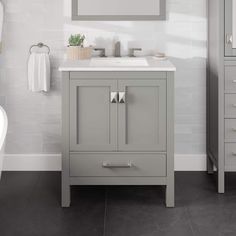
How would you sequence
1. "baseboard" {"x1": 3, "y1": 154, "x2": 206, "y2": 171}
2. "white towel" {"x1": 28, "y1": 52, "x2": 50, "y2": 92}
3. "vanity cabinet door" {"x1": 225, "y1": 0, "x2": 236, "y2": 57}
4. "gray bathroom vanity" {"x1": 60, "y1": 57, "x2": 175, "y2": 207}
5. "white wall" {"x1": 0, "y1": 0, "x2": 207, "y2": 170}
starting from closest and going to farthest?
1. "gray bathroom vanity" {"x1": 60, "y1": 57, "x2": 175, "y2": 207}
2. "vanity cabinet door" {"x1": 225, "y1": 0, "x2": 236, "y2": 57}
3. "white towel" {"x1": 28, "y1": 52, "x2": 50, "y2": 92}
4. "white wall" {"x1": 0, "y1": 0, "x2": 207, "y2": 170}
5. "baseboard" {"x1": 3, "y1": 154, "x2": 206, "y2": 171}

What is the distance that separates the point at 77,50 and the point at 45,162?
0.98 meters

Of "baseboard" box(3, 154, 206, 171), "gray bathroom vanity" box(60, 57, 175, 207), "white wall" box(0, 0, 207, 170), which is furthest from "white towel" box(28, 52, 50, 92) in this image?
"gray bathroom vanity" box(60, 57, 175, 207)

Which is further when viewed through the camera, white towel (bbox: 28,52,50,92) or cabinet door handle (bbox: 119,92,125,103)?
white towel (bbox: 28,52,50,92)

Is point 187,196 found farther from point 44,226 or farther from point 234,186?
point 44,226

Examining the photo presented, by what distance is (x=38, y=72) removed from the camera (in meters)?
4.59

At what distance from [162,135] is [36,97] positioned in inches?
49.3

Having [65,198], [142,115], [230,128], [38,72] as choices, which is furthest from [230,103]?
[38,72]

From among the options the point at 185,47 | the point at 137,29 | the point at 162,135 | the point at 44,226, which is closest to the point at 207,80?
the point at 185,47

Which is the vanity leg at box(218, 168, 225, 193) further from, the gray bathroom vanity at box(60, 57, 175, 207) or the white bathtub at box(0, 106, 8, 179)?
the white bathtub at box(0, 106, 8, 179)

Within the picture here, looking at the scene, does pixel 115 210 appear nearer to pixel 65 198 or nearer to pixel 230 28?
pixel 65 198

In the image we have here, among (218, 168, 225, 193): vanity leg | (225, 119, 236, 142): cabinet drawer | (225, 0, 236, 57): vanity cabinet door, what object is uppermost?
(225, 0, 236, 57): vanity cabinet door

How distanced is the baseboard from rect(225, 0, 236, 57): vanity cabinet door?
994 millimetres

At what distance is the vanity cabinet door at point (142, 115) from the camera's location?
12.8 feet

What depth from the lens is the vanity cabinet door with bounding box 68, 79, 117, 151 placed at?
12.8ft
